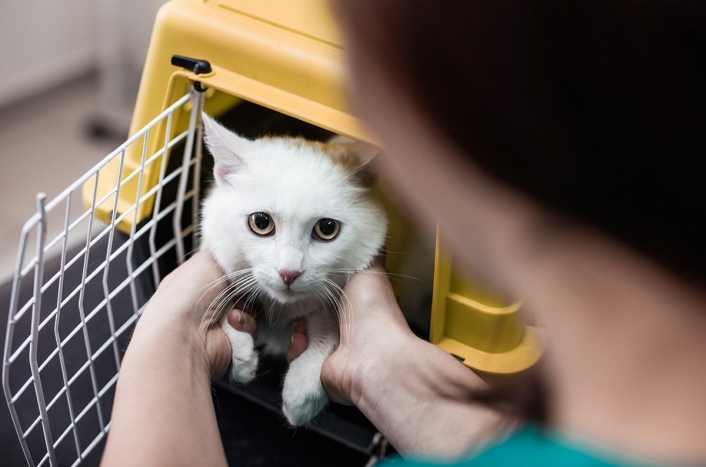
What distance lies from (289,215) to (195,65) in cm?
25

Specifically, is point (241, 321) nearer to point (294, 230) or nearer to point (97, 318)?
point (294, 230)

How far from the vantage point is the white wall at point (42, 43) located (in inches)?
87.8

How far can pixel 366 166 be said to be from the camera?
3.26ft

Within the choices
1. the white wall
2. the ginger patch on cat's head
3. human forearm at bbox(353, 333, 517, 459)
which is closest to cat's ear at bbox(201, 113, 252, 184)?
the ginger patch on cat's head

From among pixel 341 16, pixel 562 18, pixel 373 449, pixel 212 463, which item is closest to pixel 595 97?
pixel 562 18

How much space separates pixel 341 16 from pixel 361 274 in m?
0.60

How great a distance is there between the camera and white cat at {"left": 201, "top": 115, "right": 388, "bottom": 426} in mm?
928

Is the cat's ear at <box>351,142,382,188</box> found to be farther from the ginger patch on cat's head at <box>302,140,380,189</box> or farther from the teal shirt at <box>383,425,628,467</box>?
the teal shirt at <box>383,425,628,467</box>

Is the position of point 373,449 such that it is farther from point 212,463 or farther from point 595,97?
point 595,97

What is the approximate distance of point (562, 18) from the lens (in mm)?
349

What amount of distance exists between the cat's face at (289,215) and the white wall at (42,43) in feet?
5.31

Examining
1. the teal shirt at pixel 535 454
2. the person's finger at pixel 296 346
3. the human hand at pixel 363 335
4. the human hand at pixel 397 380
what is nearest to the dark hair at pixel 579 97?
the teal shirt at pixel 535 454

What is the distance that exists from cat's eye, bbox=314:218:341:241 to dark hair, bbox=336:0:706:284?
0.56m

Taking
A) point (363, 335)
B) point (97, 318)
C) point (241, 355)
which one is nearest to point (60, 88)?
point (97, 318)
